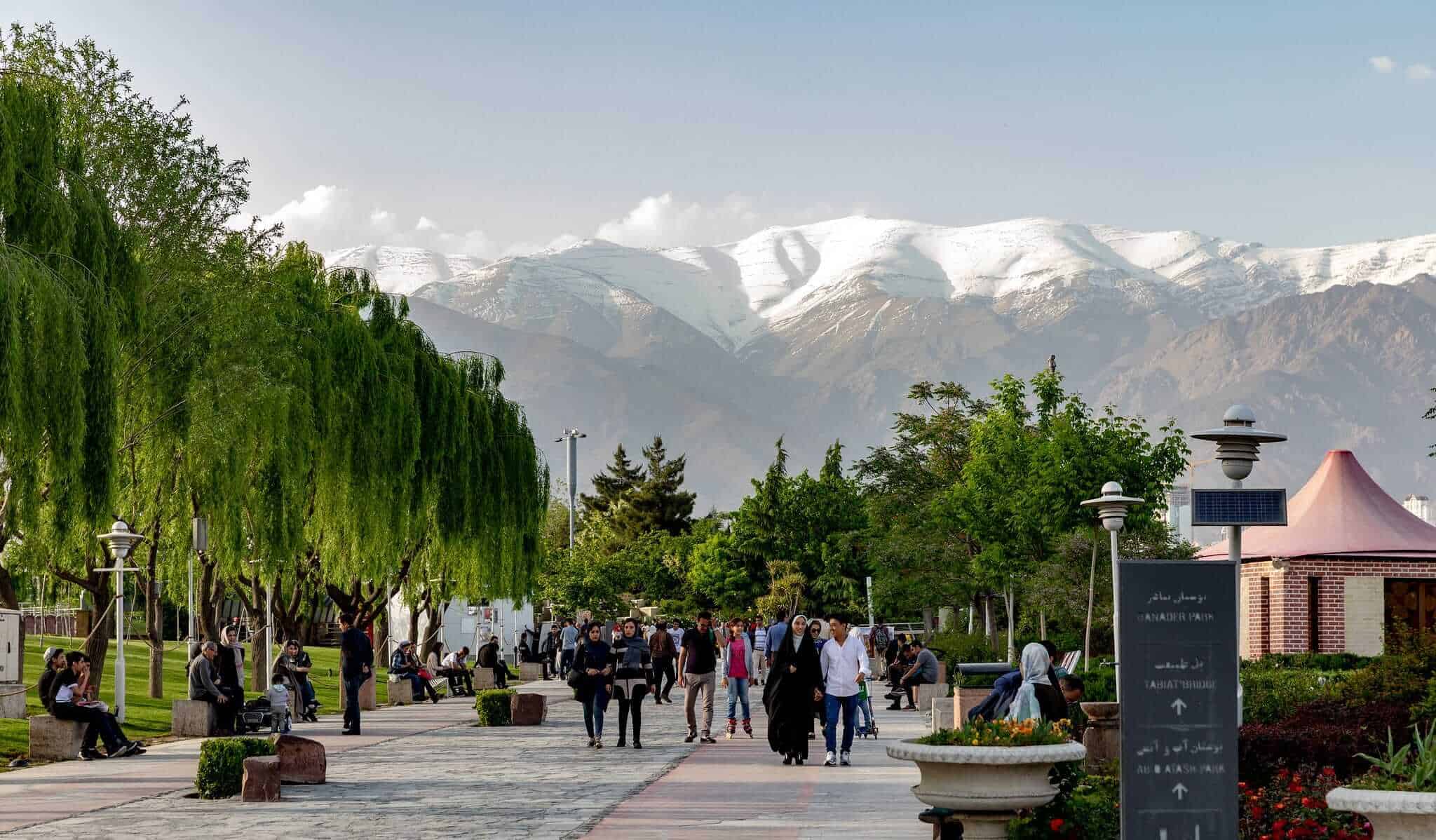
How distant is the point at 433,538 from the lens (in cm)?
3612

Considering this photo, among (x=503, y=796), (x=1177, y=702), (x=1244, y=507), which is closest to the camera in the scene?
(x=1177, y=702)

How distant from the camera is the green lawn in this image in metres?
24.7

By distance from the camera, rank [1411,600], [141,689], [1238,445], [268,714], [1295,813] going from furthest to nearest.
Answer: [1411,600] → [141,689] → [268,714] → [1238,445] → [1295,813]

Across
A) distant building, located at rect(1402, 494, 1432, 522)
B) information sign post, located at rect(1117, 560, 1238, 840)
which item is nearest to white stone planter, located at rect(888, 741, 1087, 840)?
information sign post, located at rect(1117, 560, 1238, 840)

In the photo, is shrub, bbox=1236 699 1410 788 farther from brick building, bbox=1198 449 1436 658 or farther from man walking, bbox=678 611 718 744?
brick building, bbox=1198 449 1436 658

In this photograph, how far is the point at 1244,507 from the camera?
13.7 meters

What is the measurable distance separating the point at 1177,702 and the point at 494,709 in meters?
19.2

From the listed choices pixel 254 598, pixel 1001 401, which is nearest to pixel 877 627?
pixel 1001 401

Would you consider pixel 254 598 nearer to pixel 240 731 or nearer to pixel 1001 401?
pixel 240 731

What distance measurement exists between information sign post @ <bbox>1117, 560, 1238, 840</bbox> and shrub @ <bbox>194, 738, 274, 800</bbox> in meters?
9.23

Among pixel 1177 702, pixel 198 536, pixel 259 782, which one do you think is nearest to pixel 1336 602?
pixel 198 536

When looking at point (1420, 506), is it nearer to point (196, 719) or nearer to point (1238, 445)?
point (196, 719)

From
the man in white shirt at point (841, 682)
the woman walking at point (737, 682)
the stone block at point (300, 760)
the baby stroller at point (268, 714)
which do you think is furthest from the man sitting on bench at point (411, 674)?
the stone block at point (300, 760)

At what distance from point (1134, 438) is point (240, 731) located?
24.2 meters
